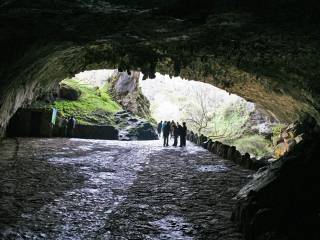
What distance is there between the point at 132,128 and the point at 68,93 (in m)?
6.07

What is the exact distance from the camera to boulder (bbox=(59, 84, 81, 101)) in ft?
98.5

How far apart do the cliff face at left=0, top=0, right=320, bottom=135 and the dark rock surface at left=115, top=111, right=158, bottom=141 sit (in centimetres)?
1181

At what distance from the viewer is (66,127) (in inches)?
990

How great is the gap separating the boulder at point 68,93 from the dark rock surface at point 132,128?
383 cm

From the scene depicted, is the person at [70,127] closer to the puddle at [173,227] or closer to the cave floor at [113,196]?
the cave floor at [113,196]

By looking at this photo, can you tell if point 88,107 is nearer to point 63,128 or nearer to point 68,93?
point 68,93

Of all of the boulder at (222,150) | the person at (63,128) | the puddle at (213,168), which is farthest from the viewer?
the person at (63,128)

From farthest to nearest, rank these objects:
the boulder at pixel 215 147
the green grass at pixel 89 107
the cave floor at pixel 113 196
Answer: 1. the green grass at pixel 89 107
2. the boulder at pixel 215 147
3. the cave floor at pixel 113 196

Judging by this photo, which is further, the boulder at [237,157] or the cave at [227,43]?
the boulder at [237,157]

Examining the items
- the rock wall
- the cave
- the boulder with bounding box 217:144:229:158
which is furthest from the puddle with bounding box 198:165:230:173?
the rock wall

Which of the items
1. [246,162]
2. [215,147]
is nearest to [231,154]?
[246,162]

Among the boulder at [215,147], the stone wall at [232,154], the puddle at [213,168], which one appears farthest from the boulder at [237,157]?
the boulder at [215,147]

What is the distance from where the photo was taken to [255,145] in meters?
35.2

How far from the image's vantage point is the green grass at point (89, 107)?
28328 mm
